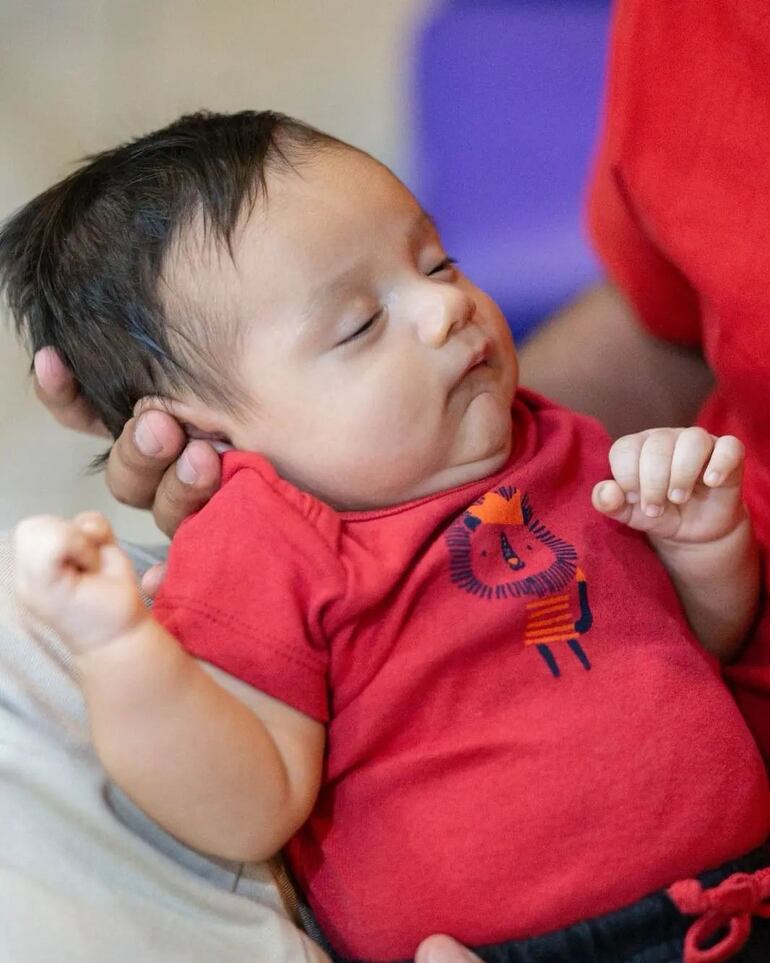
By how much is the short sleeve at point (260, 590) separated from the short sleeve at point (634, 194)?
0.43m

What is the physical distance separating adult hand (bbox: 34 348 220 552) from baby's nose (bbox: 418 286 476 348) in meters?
0.17

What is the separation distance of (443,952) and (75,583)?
0.31 metres

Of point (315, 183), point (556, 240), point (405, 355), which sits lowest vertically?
point (556, 240)

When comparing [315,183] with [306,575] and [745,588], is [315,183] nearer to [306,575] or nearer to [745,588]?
[306,575]

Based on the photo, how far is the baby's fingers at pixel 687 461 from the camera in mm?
703

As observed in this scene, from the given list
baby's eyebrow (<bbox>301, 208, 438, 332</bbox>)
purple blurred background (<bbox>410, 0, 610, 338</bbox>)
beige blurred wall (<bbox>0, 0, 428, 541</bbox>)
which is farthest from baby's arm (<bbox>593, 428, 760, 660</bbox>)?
beige blurred wall (<bbox>0, 0, 428, 541</bbox>)

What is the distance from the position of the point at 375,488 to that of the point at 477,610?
0.11 meters

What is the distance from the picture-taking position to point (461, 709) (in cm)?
70

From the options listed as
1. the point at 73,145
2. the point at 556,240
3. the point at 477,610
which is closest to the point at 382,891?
the point at 477,610

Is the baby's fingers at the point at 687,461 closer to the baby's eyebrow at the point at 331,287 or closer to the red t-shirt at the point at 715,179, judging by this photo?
the red t-shirt at the point at 715,179

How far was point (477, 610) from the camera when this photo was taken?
0.71m

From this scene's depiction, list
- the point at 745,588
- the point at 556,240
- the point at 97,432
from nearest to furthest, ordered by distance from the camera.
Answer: the point at 745,588 → the point at 97,432 → the point at 556,240

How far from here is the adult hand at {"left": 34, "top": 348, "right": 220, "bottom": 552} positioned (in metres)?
0.77

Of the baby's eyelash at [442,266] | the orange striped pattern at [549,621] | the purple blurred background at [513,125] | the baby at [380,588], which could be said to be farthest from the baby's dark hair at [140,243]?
the purple blurred background at [513,125]
